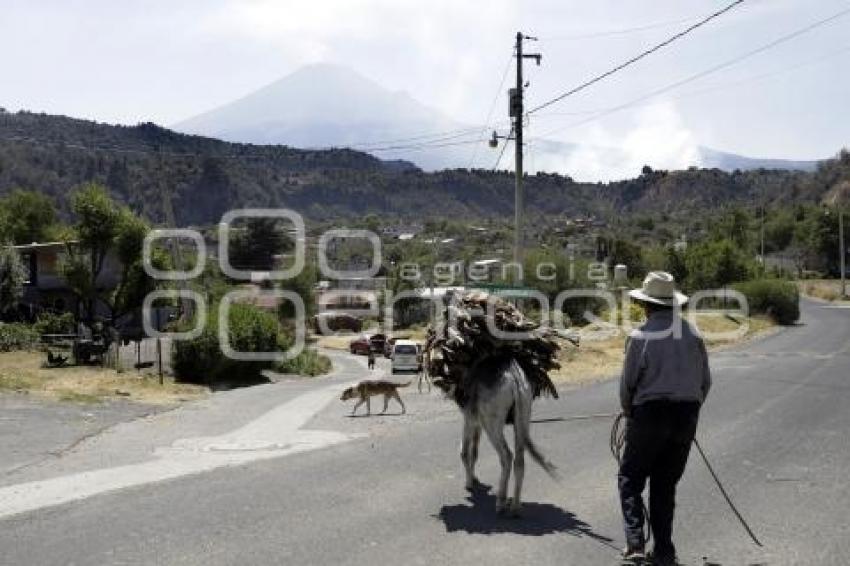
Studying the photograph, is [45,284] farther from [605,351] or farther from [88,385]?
[88,385]

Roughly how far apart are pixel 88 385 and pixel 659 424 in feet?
63.3

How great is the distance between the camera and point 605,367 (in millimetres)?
29344

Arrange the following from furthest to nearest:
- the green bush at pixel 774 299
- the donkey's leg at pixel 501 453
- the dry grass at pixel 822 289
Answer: the dry grass at pixel 822 289 < the green bush at pixel 774 299 < the donkey's leg at pixel 501 453

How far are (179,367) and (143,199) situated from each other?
153 m

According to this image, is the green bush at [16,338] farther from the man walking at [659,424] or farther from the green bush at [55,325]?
the man walking at [659,424]

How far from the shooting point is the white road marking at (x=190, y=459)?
31.5 feet

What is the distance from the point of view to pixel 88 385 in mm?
23469

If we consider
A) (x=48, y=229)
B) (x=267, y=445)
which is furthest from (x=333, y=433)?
(x=48, y=229)

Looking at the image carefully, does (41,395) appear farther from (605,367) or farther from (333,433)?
(605,367)

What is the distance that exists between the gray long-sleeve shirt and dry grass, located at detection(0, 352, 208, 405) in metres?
14.8

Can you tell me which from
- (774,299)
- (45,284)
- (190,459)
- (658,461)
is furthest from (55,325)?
(774,299)

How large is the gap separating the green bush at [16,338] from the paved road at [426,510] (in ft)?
74.1

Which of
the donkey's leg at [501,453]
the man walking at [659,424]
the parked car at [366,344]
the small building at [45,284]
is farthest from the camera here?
the parked car at [366,344]

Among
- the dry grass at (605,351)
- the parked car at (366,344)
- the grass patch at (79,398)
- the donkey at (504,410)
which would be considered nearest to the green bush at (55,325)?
the grass patch at (79,398)
